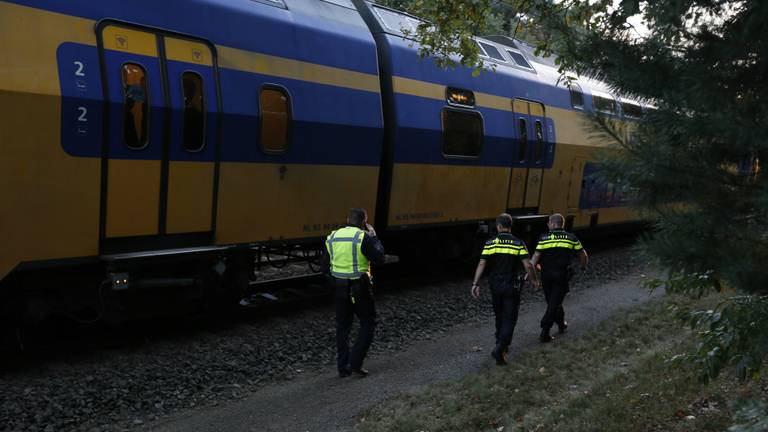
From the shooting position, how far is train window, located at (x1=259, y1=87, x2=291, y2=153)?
8.02 meters

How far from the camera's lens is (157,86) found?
6934 millimetres

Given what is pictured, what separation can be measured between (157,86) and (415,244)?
235 inches

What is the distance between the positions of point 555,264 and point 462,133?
3.69 meters

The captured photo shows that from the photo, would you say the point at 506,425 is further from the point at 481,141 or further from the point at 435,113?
the point at 481,141

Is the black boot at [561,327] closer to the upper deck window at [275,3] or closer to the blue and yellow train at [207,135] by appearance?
the blue and yellow train at [207,135]

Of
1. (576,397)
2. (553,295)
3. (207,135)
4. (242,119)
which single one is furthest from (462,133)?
(576,397)

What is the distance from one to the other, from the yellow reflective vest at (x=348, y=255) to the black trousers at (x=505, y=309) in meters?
1.46

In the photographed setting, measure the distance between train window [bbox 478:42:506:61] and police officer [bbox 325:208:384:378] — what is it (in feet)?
Result: 21.8

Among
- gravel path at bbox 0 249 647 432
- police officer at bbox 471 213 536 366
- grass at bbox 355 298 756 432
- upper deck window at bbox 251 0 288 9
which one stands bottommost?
gravel path at bbox 0 249 647 432

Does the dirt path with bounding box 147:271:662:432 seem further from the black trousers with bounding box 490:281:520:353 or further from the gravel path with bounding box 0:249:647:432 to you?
the black trousers with bounding box 490:281:520:353

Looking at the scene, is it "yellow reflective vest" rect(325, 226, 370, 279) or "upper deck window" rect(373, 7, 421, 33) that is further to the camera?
"upper deck window" rect(373, 7, 421, 33)

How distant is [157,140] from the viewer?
22.7ft

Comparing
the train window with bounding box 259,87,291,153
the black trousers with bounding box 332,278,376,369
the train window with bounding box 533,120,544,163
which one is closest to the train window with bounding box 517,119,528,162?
the train window with bounding box 533,120,544,163

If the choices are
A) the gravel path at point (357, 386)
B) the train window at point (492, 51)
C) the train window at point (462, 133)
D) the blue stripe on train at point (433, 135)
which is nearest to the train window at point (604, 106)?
the gravel path at point (357, 386)
